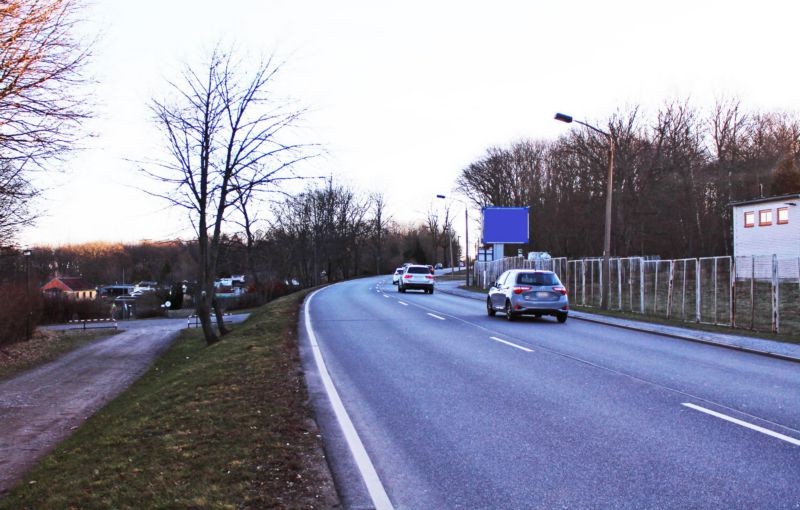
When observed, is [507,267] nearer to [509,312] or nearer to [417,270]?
[417,270]

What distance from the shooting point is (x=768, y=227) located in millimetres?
40500

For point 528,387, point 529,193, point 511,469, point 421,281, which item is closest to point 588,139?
point 529,193

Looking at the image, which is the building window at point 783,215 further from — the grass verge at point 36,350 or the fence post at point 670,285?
the grass verge at point 36,350

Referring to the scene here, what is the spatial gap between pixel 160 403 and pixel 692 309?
69.3 feet

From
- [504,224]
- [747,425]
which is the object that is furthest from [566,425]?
[504,224]

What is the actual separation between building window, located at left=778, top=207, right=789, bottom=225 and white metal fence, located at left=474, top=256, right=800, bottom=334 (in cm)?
908

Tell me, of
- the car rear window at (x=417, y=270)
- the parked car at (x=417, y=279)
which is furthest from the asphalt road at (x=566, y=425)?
the car rear window at (x=417, y=270)

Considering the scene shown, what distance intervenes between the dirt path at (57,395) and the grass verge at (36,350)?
A: 0.53 meters

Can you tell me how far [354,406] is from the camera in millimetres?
7992

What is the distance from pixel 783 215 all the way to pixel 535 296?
2664 centimetres

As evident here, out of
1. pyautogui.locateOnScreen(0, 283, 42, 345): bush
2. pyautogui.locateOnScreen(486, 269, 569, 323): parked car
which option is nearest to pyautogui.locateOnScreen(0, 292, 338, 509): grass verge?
pyautogui.locateOnScreen(486, 269, 569, 323): parked car

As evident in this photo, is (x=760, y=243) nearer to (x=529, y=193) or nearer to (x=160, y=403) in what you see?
(x=529, y=193)

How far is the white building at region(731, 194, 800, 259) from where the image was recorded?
3791 cm

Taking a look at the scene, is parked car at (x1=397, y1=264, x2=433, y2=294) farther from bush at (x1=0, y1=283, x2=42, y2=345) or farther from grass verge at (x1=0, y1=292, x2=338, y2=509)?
grass verge at (x1=0, y1=292, x2=338, y2=509)
